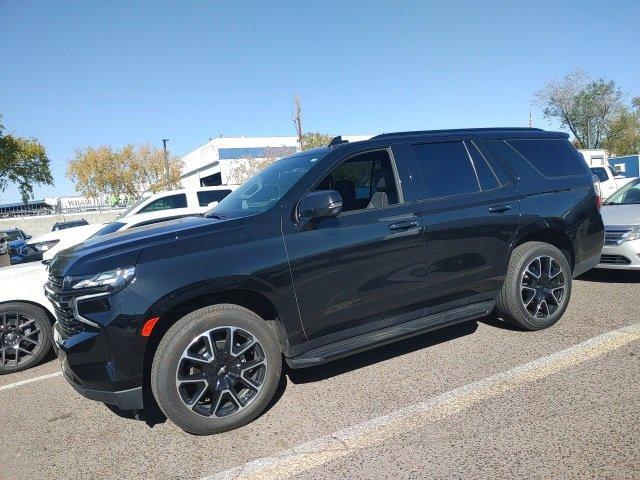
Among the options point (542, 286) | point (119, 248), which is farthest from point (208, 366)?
point (542, 286)

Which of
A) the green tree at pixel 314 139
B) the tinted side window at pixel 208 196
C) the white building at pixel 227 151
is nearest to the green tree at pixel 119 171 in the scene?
the white building at pixel 227 151

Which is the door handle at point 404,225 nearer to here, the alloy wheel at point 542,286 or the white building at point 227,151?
the alloy wheel at point 542,286

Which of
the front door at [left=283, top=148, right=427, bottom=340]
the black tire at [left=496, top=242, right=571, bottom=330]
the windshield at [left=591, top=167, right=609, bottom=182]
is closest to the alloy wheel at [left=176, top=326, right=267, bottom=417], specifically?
the front door at [left=283, top=148, right=427, bottom=340]

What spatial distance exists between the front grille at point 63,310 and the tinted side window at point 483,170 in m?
3.46

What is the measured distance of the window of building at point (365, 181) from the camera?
380 centimetres

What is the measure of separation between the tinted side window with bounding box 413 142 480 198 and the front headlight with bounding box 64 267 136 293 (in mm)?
2428

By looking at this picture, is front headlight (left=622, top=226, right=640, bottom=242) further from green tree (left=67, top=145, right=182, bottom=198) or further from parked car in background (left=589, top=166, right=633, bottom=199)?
green tree (left=67, top=145, right=182, bottom=198)

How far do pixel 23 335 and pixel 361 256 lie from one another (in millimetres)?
3807

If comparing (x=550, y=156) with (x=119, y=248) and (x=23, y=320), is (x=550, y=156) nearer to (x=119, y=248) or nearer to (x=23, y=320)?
(x=119, y=248)

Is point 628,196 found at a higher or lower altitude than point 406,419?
higher

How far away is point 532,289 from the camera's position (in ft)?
14.6

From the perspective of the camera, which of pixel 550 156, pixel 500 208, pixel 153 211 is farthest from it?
pixel 153 211

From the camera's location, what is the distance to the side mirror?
3.27 meters

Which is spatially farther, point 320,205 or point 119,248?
point 320,205
